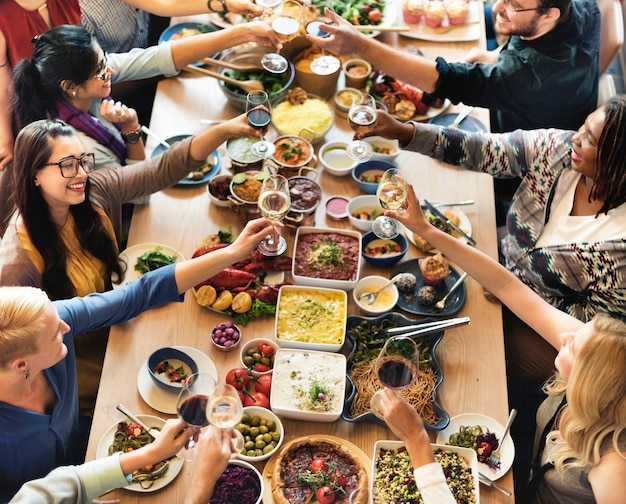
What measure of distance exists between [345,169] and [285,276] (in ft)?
2.13

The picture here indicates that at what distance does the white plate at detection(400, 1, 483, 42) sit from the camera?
3848 millimetres

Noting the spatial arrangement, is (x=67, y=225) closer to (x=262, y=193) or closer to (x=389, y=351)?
(x=262, y=193)

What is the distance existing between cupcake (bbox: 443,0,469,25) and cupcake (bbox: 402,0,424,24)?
16 cm

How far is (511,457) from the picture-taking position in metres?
2.38

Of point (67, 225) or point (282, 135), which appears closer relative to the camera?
point (67, 225)

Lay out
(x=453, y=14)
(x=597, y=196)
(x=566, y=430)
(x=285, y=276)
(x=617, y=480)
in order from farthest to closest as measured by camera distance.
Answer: (x=453, y=14), (x=285, y=276), (x=597, y=196), (x=566, y=430), (x=617, y=480)

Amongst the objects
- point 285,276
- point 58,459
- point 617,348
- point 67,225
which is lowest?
point 58,459

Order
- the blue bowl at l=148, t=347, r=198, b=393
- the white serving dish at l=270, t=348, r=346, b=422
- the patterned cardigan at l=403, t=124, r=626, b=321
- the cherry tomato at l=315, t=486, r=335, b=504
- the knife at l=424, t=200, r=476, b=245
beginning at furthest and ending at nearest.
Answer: the knife at l=424, t=200, r=476, b=245 → the patterned cardigan at l=403, t=124, r=626, b=321 → the blue bowl at l=148, t=347, r=198, b=393 → the white serving dish at l=270, t=348, r=346, b=422 → the cherry tomato at l=315, t=486, r=335, b=504

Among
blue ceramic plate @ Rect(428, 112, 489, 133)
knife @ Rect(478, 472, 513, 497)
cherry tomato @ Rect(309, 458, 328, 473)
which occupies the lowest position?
knife @ Rect(478, 472, 513, 497)

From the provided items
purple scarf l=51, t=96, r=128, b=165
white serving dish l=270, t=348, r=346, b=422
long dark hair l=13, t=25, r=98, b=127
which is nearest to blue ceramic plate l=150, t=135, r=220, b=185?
purple scarf l=51, t=96, r=128, b=165

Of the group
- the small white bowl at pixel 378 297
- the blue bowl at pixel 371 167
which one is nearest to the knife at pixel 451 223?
the blue bowl at pixel 371 167

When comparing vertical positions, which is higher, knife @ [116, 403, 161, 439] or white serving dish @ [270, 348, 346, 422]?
white serving dish @ [270, 348, 346, 422]

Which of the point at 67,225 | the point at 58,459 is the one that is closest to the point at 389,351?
the point at 58,459

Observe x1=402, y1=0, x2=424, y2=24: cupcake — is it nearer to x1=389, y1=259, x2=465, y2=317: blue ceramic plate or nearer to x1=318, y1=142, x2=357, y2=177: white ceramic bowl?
x1=318, y1=142, x2=357, y2=177: white ceramic bowl
